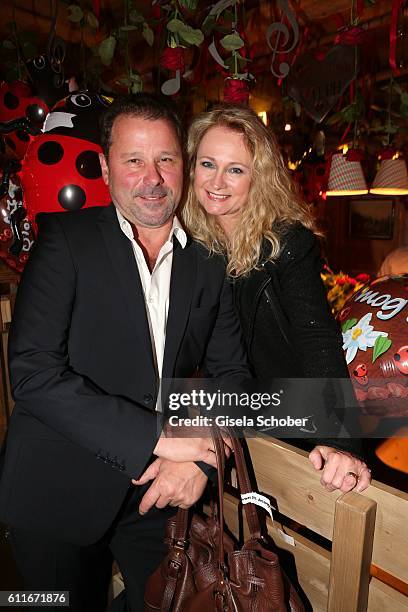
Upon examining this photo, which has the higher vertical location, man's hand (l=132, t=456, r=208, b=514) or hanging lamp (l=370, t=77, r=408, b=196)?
hanging lamp (l=370, t=77, r=408, b=196)

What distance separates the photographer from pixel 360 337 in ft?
4.58

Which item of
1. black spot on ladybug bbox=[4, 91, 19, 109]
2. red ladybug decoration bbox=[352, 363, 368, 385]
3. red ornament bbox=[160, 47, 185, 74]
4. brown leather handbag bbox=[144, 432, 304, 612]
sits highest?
red ornament bbox=[160, 47, 185, 74]

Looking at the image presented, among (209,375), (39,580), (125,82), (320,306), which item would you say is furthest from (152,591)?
(125,82)

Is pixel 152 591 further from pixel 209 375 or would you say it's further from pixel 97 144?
pixel 97 144

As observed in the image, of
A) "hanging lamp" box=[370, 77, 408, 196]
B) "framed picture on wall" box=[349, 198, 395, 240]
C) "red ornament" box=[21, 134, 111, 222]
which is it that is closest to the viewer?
"red ornament" box=[21, 134, 111, 222]

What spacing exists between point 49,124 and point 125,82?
103cm

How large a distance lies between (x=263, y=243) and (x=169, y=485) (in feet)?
2.54

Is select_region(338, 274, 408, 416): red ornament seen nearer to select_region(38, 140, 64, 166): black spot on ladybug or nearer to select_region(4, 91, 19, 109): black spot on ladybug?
select_region(38, 140, 64, 166): black spot on ladybug

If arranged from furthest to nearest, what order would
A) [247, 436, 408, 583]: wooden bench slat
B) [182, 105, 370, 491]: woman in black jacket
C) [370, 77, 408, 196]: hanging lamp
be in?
[370, 77, 408, 196]: hanging lamp
[182, 105, 370, 491]: woman in black jacket
[247, 436, 408, 583]: wooden bench slat

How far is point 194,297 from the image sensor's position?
127 cm

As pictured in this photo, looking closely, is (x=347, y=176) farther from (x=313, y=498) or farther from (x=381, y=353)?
(x=313, y=498)

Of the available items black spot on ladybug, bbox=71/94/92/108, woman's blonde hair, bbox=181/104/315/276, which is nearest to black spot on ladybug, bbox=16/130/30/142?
black spot on ladybug, bbox=71/94/92/108

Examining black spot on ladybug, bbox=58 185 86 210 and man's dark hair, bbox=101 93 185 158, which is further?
black spot on ladybug, bbox=58 185 86 210

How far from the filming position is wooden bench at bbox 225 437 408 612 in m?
0.93
